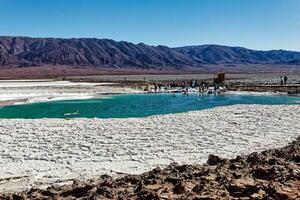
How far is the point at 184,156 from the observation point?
13938mm

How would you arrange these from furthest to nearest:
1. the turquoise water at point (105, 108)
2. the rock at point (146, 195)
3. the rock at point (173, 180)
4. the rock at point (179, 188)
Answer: the turquoise water at point (105, 108) → the rock at point (173, 180) → the rock at point (179, 188) → the rock at point (146, 195)

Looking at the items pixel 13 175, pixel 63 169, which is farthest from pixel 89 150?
pixel 13 175

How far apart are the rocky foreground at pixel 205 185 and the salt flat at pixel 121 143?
2459 mm

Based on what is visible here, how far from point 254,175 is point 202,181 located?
1028mm

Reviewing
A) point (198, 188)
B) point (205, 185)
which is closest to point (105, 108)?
point (205, 185)

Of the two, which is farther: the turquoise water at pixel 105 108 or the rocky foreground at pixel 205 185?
the turquoise water at pixel 105 108

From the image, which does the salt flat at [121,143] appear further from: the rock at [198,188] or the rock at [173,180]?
the rock at [198,188]

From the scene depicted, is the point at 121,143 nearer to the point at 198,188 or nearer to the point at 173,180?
the point at 173,180

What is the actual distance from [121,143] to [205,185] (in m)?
8.16

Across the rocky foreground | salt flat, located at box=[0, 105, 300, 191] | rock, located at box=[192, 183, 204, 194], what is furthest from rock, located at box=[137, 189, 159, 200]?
salt flat, located at box=[0, 105, 300, 191]

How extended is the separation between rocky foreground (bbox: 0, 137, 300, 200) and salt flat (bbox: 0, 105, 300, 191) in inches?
96.8

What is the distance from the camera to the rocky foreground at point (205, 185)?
7652 mm

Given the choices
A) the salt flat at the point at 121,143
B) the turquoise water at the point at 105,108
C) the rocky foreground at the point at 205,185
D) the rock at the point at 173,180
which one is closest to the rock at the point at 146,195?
the rocky foreground at the point at 205,185

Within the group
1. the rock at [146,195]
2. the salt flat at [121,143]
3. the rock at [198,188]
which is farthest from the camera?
the salt flat at [121,143]
